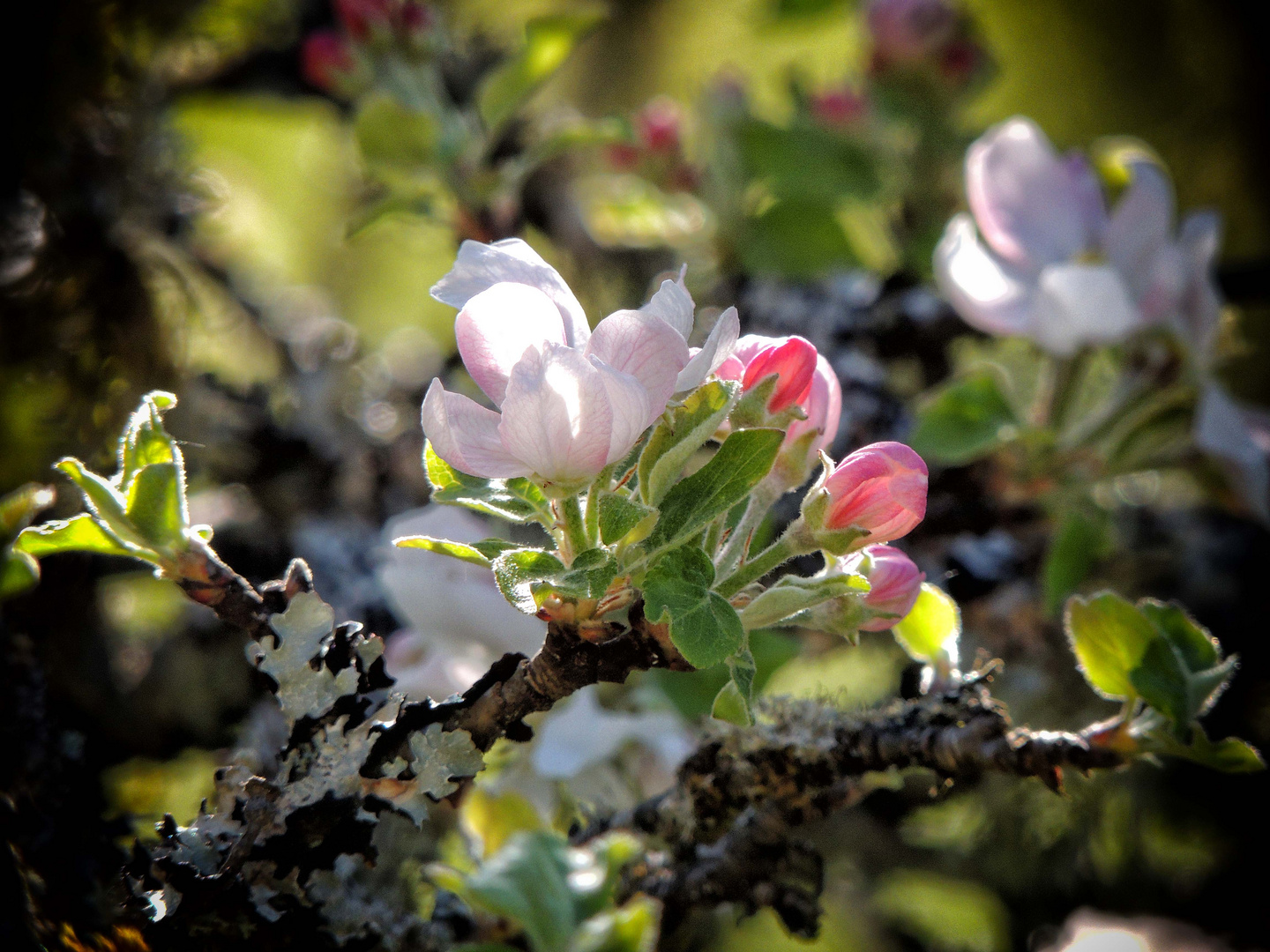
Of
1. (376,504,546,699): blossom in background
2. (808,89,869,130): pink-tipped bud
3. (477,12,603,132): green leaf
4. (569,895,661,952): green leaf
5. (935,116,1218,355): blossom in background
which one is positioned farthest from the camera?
(808,89,869,130): pink-tipped bud

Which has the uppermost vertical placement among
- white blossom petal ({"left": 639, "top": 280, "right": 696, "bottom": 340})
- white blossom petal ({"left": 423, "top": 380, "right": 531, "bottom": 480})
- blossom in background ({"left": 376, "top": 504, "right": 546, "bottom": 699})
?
white blossom petal ({"left": 639, "top": 280, "right": 696, "bottom": 340})

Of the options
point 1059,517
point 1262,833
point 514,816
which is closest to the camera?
point 514,816

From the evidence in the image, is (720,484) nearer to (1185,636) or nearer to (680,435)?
(680,435)

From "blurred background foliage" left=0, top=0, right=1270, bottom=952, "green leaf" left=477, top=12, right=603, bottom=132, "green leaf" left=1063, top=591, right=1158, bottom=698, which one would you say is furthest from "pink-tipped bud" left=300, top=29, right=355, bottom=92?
"green leaf" left=1063, top=591, right=1158, bottom=698

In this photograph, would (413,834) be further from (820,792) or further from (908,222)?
(908,222)

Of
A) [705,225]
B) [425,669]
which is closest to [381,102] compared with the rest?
[705,225]

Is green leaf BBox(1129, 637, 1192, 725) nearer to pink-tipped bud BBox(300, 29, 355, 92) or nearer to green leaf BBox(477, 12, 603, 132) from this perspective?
green leaf BBox(477, 12, 603, 132)
